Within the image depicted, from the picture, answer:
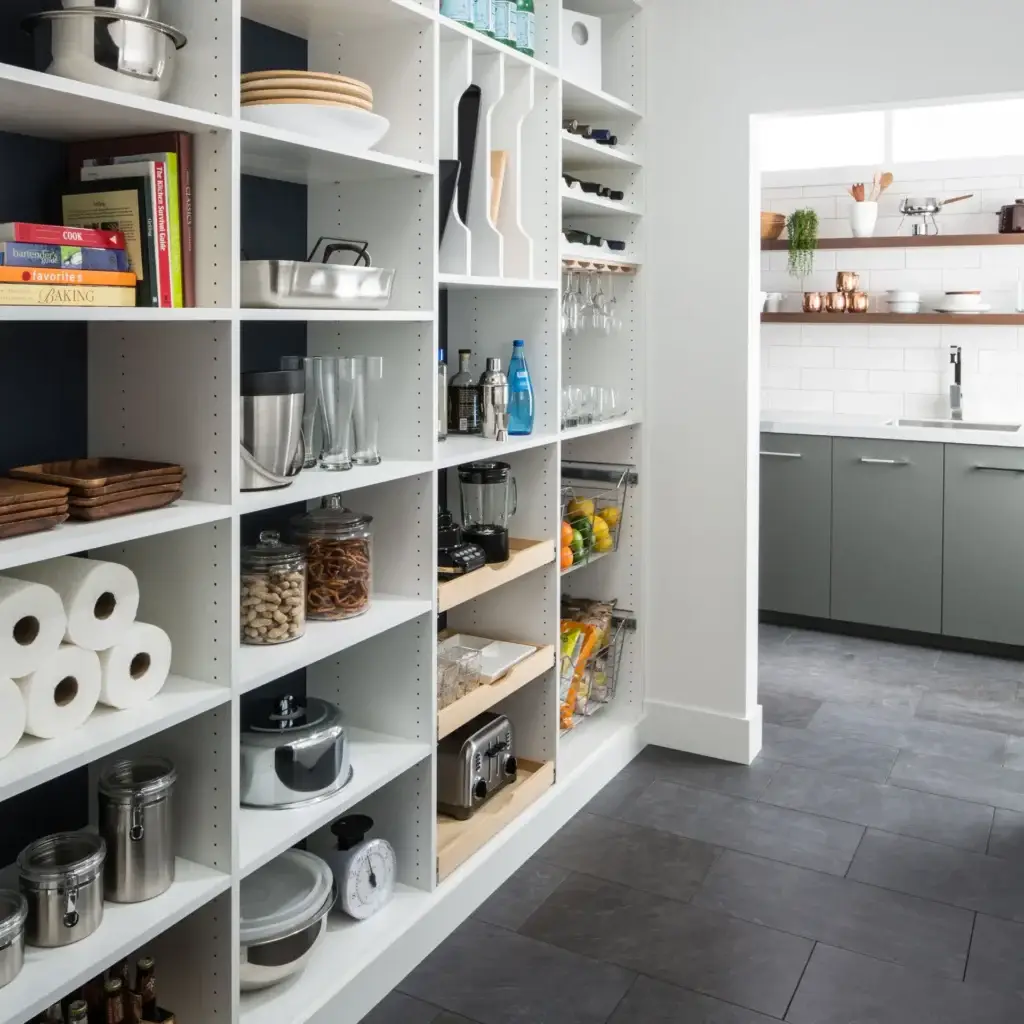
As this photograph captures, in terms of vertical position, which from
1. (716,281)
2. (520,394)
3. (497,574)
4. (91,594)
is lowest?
(497,574)

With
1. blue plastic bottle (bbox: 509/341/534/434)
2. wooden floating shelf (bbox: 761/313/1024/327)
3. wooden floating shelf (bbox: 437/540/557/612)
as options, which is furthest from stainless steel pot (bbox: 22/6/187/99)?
wooden floating shelf (bbox: 761/313/1024/327)

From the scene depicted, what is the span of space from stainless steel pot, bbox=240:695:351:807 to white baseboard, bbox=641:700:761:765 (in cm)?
162

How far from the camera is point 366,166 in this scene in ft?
7.54

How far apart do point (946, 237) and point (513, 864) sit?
3.48 m

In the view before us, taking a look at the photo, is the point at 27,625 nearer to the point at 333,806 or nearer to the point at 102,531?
the point at 102,531

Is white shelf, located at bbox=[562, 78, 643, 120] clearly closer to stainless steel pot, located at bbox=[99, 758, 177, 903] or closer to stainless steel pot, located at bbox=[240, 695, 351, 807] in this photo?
stainless steel pot, located at bbox=[240, 695, 351, 807]

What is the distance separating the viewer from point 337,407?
2.40 metres

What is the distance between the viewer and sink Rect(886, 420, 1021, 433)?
496 centimetres

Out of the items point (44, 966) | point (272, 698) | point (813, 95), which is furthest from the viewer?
point (813, 95)

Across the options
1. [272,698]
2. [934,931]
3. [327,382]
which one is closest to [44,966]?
[272,698]

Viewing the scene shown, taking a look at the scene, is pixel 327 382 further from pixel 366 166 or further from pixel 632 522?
pixel 632 522

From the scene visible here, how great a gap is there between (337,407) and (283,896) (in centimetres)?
97

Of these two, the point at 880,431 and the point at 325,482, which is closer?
the point at 325,482

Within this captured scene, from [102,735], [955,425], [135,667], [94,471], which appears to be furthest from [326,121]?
[955,425]
